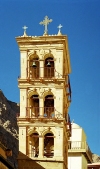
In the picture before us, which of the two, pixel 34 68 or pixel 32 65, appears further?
pixel 34 68

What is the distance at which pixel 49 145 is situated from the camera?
40812 millimetres

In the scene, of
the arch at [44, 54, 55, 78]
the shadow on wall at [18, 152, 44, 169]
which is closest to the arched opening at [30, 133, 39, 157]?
the shadow on wall at [18, 152, 44, 169]

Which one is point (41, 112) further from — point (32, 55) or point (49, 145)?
point (32, 55)

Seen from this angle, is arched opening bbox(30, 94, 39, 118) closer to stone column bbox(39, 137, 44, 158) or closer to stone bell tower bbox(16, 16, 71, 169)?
stone bell tower bbox(16, 16, 71, 169)

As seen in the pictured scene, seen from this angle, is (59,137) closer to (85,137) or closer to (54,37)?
(54,37)

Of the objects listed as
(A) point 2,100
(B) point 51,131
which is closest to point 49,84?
(B) point 51,131

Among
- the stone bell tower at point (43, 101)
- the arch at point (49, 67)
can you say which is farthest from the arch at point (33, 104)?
the arch at point (49, 67)

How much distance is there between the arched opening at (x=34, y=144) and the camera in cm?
3840

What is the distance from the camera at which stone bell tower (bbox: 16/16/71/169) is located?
123 feet

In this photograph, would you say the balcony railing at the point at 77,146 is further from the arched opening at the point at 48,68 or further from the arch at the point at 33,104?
the arched opening at the point at 48,68

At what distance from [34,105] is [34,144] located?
317 centimetres

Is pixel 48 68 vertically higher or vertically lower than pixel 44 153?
higher

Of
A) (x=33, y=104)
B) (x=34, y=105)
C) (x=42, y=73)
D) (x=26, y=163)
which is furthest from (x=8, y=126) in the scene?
(x=26, y=163)

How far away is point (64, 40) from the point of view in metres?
39.0
